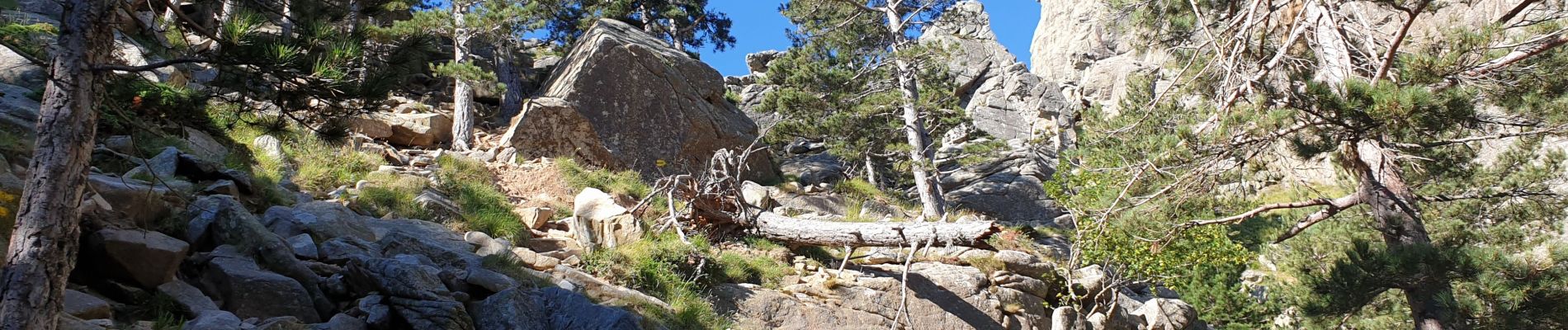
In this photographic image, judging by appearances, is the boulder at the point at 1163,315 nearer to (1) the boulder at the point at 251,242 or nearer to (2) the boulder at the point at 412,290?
(2) the boulder at the point at 412,290

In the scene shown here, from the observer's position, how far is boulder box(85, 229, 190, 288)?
474 centimetres

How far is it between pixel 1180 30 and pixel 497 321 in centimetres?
913

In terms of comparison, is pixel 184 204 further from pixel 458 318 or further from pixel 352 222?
pixel 458 318

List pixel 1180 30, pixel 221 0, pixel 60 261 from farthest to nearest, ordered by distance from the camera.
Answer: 1. pixel 1180 30
2. pixel 221 0
3. pixel 60 261

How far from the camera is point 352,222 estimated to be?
7.29 meters

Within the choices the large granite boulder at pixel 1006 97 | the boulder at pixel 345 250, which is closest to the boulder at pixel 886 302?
the boulder at pixel 345 250

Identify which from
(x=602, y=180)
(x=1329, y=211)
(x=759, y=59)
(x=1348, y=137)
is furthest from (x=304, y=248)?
(x=759, y=59)

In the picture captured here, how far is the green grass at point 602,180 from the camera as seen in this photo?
40.9 feet

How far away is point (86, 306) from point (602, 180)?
8706mm

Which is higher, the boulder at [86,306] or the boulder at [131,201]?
the boulder at [131,201]

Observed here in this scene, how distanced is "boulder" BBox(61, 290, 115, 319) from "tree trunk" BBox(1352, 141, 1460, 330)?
10005 mm

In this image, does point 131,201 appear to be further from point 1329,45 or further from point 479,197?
point 1329,45

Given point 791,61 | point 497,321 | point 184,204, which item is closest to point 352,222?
point 184,204

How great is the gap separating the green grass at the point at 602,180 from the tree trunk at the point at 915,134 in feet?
19.8
